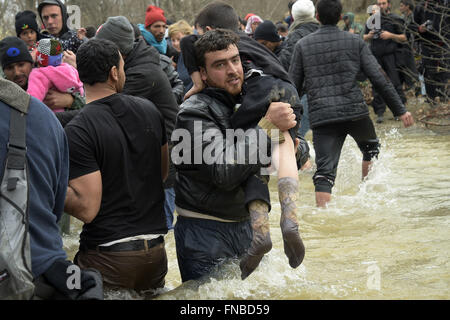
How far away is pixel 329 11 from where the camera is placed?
691cm

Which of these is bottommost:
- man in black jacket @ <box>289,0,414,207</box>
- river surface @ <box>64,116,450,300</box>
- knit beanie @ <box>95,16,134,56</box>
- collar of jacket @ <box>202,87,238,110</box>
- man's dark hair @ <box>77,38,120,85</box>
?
river surface @ <box>64,116,450,300</box>

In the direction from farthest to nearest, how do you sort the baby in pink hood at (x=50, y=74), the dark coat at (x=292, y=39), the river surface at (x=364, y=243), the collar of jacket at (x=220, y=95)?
the dark coat at (x=292, y=39) → the baby in pink hood at (x=50, y=74) → the river surface at (x=364, y=243) → the collar of jacket at (x=220, y=95)

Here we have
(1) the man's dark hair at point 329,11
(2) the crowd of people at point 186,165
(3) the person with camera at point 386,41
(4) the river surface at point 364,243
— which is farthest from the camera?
(3) the person with camera at point 386,41

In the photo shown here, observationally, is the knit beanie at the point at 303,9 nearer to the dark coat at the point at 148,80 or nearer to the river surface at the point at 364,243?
the river surface at the point at 364,243

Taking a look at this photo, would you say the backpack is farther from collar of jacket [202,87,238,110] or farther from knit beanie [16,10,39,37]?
knit beanie [16,10,39,37]

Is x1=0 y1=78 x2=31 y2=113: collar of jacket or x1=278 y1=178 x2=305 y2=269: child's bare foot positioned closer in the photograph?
x1=0 y1=78 x2=31 y2=113: collar of jacket

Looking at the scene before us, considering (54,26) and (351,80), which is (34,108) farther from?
(351,80)

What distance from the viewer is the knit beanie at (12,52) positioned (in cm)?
500

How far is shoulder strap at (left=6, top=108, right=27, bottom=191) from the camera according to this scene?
2.62 metres

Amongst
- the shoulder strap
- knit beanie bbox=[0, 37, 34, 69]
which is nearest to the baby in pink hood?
knit beanie bbox=[0, 37, 34, 69]

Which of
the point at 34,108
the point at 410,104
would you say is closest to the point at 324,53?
the point at 34,108

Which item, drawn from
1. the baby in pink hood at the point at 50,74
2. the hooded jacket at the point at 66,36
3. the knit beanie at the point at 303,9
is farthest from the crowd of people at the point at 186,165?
the knit beanie at the point at 303,9

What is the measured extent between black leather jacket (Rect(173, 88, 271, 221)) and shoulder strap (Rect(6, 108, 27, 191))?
3.60ft

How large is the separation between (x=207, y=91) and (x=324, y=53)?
3.54m
